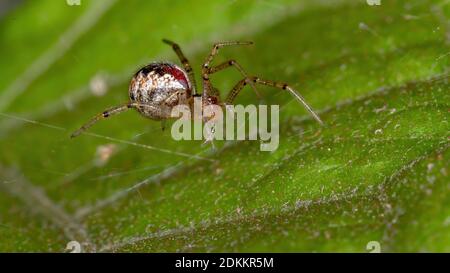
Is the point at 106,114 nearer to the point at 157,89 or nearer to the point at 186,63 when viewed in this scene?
the point at 157,89

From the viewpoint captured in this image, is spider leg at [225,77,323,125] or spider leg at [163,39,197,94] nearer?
spider leg at [225,77,323,125]

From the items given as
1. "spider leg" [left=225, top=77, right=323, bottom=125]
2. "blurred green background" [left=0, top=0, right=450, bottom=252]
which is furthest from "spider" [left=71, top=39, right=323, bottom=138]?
"blurred green background" [left=0, top=0, right=450, bottom=252]

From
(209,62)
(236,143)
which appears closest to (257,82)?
(209,62)

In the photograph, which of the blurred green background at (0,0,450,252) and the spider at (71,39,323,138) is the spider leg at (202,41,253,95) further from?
the blurred green background at (0,0,450,252)

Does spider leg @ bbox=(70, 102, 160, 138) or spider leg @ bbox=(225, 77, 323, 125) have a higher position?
spider leg @ bbox=(225, 77, 323, 125)

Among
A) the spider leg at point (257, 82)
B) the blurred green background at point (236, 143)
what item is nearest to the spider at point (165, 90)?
the spider leg at point (257, 82)

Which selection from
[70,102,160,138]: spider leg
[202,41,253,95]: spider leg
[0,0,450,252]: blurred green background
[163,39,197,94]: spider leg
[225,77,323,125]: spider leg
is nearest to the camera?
[0,0,450,252]: blurred green background
